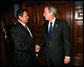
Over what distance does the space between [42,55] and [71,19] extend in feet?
5.21

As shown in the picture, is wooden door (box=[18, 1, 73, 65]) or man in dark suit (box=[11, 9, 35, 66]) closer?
man in dark suit (box=[11, 9, 35, 66])

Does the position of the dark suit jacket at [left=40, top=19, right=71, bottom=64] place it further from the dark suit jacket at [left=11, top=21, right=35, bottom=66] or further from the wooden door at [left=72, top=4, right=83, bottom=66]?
the wooden door at [left=72, top=4, right=83, bottom=66]

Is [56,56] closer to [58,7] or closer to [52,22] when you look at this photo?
[52,22]

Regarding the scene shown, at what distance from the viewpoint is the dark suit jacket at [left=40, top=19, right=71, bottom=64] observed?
2.21 m

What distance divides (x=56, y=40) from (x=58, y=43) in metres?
0.07

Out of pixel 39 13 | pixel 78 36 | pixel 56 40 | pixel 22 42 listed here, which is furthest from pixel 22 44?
pixel 78 36

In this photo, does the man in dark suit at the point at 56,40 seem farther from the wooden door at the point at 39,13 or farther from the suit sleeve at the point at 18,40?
the wooden door at the point at 39,13

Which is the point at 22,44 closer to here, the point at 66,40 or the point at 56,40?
the point at 56,40

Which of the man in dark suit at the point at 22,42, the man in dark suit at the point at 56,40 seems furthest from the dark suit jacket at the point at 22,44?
the man in dark suit at the point at 56,40

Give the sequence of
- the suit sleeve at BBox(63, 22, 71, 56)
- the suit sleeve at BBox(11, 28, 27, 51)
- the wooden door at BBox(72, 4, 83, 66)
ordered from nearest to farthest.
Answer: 1. the suit sleeve at BBox(63, 22, 71, 56)
2. the suit sleeve at BBox(11, 28, 27, 51)
3. the wooden door at BBox(72, 4, 83, 66)

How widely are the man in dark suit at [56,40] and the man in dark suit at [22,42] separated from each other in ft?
1.26

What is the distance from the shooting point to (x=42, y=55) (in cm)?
427

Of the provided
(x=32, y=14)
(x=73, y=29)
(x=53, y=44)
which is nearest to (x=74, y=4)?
(x=73, y=29)

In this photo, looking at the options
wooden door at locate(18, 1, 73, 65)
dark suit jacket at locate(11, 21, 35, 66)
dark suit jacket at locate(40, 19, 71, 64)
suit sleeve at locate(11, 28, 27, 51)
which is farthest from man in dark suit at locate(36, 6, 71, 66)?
wooden door at locate(18, 1, 73, 65)
